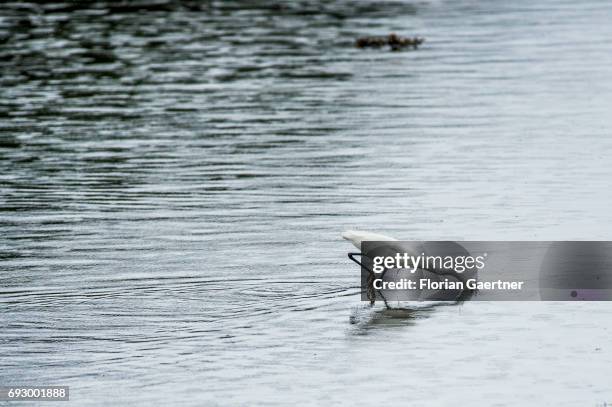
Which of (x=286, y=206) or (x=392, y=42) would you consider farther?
(x=392, y=42)

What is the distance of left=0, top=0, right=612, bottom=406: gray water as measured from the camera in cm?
1147

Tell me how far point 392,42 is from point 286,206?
69.3 feet

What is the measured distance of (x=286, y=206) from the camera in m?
19.0

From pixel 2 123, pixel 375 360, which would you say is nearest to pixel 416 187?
pixel 375 360

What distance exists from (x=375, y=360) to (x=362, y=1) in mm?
47207

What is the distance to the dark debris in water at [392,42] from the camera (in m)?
39.4

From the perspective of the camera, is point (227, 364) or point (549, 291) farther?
point (549, 291)

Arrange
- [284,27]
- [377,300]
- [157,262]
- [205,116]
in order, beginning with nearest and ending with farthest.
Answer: [377,300], [157,262], [205,116], [284,27]

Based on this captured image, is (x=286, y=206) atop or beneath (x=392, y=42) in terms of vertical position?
atop

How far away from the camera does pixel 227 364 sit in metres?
11.7

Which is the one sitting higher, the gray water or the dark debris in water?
the gray water

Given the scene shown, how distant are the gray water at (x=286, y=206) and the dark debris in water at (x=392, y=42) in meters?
0.57

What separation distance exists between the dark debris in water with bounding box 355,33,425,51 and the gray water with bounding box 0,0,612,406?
22.3 inches

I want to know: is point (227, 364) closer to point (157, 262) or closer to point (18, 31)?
point (157, 262)
